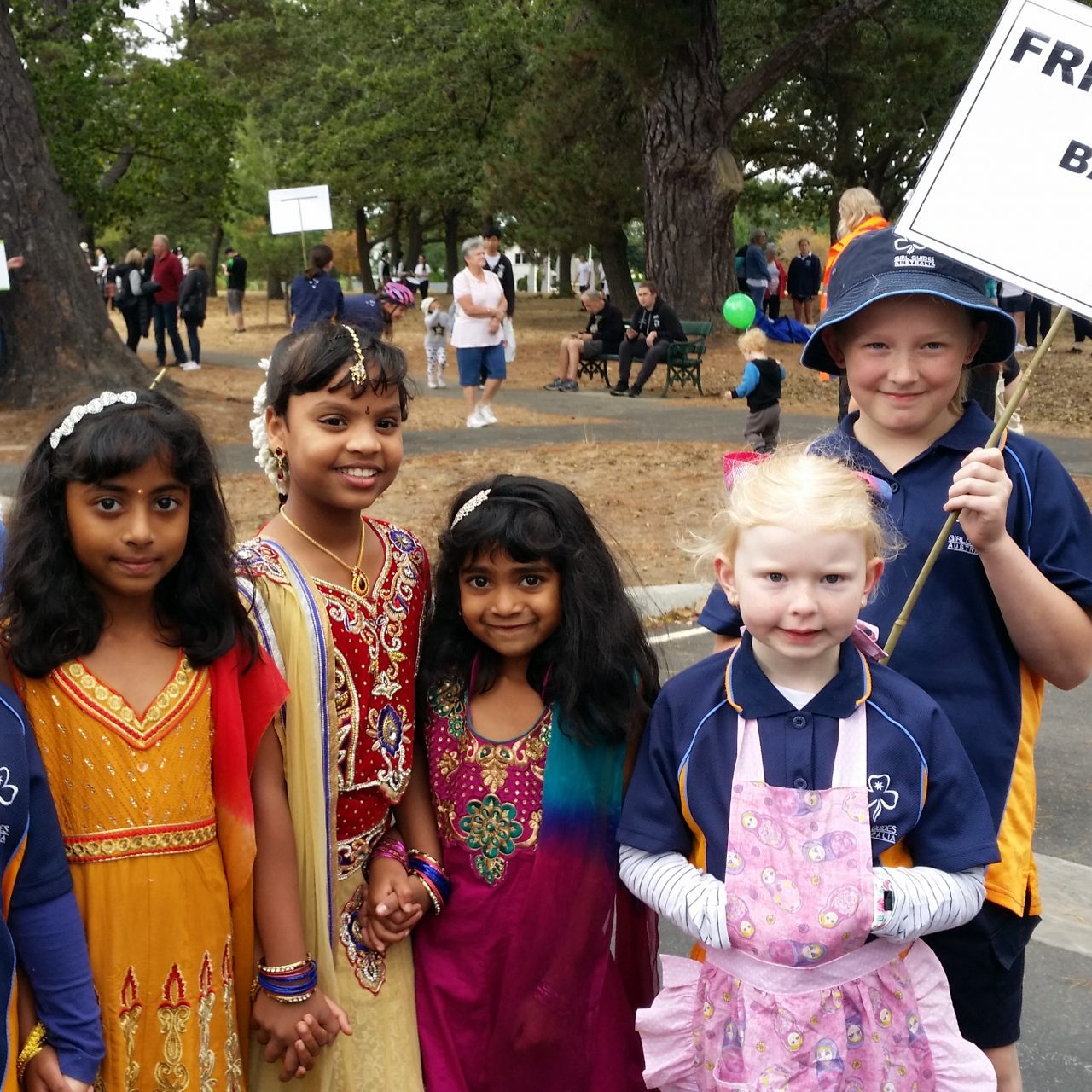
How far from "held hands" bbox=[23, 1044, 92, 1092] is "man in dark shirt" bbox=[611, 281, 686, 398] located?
1446cm

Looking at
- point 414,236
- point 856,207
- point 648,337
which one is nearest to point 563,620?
point 856,207

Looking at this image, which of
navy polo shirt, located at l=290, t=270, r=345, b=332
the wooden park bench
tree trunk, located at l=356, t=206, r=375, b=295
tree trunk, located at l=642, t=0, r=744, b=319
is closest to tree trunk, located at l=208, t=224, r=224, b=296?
tree trunk, located at l=356, t=206, r=375, b=295

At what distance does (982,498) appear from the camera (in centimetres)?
202

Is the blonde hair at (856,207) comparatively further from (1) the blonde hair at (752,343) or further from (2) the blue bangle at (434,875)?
(2) the blue bangle at (434,875)

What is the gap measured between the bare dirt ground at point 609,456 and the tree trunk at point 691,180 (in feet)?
3.52

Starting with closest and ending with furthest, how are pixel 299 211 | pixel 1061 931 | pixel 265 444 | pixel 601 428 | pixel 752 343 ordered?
pixel 265 444, pixel 1061 931, pixel 752 343, pixel 601 428, pixel 299 211

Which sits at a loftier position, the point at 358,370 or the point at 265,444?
the point at 358,370

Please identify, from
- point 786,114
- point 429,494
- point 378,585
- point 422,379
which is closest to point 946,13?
point 786,114

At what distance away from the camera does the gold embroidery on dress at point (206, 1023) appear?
2.12 metres

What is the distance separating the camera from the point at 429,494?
9414 millimetres

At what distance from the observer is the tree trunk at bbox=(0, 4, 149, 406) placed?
12906 millimetres

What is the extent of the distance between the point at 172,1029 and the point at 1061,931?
104 inches

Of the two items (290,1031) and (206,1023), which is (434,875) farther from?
(206,1023)

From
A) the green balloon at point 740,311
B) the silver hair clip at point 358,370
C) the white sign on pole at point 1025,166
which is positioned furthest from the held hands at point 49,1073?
Answer: the green balloon at point 740,311
